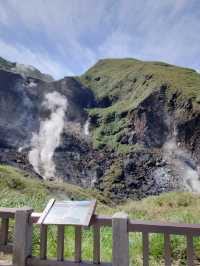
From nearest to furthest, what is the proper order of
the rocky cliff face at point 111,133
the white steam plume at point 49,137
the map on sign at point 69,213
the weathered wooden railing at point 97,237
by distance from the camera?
the weathered wooden railing at point 97,237, the map on sign at point 69,213, the rocky cliff face at point 111,133, the white steam plume at point 49,137

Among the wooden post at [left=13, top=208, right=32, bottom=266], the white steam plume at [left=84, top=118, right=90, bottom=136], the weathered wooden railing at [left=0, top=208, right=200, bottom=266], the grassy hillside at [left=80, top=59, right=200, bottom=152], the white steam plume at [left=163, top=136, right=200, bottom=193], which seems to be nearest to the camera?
the weathered wooden railing at [left=0, top=208, right=200, bottom=266]

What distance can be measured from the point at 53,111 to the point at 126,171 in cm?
3409

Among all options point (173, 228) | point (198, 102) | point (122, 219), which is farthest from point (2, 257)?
point (198, 102)

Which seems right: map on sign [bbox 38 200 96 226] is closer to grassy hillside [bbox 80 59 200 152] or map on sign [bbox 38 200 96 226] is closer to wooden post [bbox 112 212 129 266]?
wooden post [bbox 112 212 129 266]

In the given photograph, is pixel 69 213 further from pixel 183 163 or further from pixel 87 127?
pixel 87 127

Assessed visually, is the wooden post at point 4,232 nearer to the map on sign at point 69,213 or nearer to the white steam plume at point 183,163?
the map on sign at point 69,213

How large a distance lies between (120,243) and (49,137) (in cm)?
10128

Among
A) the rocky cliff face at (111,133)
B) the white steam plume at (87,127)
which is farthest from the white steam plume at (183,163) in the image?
the white steam plume at (87,127)

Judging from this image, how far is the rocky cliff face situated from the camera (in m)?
91.7

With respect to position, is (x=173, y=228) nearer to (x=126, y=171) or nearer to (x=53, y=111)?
(x=126, y=171)

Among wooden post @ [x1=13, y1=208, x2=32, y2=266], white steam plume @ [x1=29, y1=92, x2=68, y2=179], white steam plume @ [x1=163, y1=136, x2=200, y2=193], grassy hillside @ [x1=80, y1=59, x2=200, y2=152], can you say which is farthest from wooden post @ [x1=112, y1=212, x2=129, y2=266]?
grassy hillside @ [x1=80, y1=59, x2=200, y2=152]

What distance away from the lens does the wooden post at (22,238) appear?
15.6 ft

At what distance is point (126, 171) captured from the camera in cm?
9694

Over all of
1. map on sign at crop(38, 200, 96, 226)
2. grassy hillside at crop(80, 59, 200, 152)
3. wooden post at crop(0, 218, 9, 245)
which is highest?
grassy hillside at crop(80, 59, 200, 152)
